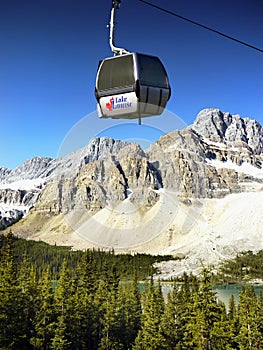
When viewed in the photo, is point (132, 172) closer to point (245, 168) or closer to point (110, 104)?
point (110, 104)

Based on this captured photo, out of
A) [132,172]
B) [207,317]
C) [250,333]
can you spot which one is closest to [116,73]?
[132,172]

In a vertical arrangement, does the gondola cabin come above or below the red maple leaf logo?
above

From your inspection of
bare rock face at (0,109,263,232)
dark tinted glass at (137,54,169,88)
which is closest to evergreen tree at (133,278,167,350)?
bare rock face at (0,109,263,232)

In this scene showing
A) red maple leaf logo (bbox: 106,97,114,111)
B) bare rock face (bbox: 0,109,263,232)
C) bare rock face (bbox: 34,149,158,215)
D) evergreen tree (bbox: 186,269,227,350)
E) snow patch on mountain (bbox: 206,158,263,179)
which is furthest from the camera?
snow patch on mountain (bbox: 206,158,263,179)

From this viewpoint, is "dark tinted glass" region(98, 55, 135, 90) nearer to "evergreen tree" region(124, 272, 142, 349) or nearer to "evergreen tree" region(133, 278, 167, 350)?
"evergreen tree" region(133, 278, 167, 350)

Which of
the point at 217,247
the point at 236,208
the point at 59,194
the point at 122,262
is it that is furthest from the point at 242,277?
the point at 59,194

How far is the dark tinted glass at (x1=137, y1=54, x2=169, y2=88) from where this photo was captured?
258 centimetres

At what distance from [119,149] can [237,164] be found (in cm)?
19625

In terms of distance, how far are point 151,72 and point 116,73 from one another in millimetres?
277

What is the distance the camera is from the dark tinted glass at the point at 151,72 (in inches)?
102

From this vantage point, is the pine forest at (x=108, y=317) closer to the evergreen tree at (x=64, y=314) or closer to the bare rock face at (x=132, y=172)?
the evergreen tree at (x=64, y=314)

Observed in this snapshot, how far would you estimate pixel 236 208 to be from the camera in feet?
420

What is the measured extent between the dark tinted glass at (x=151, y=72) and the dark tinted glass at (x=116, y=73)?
7 centimetres

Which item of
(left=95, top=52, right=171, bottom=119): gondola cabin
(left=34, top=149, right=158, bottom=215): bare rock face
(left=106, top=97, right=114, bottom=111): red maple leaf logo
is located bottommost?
(left=34, top=149, right=158, bottom=215): bare rock face
